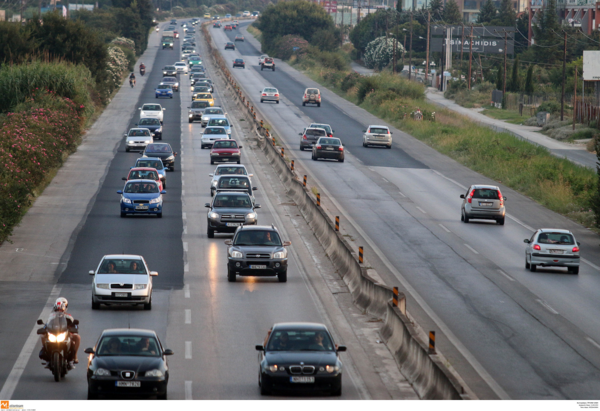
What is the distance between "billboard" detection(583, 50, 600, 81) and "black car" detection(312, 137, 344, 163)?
3727cm

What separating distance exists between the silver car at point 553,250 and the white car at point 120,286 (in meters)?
12.8

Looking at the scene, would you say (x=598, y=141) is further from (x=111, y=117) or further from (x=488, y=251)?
(x=111, y=117)

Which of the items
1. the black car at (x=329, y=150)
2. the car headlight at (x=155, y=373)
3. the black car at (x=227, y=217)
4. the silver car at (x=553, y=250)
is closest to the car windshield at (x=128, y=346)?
the car headlight at (x=155, y=373)

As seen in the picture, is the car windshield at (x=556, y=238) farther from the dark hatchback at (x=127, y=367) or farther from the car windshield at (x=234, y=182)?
the dark hatchback at (x=127, y=367)

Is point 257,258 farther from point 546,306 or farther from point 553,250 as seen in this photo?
point 553,250

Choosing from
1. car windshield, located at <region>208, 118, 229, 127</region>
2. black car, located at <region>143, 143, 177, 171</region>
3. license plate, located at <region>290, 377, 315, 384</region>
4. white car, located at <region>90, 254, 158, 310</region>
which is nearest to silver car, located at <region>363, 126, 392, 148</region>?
car windshield, located at <region>208, 118, 229, 127</region>

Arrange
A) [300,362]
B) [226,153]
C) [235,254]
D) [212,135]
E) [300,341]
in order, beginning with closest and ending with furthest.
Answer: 1. [300,362]
2. [300,341]
3. [235,254]
4. [226,153]
5. [212,135]

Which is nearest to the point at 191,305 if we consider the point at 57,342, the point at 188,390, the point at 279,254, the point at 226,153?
the point at 279,254

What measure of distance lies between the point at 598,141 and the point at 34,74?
133 feet

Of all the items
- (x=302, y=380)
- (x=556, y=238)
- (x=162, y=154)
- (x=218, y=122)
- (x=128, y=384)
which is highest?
(x=128, y=384)

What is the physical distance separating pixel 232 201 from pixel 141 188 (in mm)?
5277

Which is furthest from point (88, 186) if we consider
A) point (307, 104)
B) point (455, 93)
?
point (455, 93)

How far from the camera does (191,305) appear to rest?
79.0 ft

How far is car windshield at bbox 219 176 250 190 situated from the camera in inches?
1580
